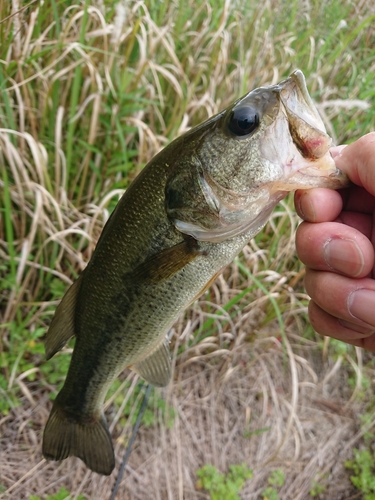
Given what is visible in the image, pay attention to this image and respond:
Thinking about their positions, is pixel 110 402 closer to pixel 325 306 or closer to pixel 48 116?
pixel 325 306

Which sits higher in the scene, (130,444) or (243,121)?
(243,121)

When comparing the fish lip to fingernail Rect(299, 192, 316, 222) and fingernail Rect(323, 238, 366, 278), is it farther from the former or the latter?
fingernail Rect(323, 238, 366, 278)

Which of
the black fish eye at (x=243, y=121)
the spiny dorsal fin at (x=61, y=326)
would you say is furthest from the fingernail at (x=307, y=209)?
the spiny dorsal fin at (x=61, y=326)

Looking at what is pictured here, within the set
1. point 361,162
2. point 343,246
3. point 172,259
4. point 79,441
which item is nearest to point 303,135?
point 361,162

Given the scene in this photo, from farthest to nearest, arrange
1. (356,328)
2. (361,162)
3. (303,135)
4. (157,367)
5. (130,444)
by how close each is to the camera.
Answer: (130,444) → (157,367) → (356,328) → (361,162) → (303,135)

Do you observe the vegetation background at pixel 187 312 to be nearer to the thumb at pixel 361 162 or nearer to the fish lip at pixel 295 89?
the thumb at pixel 361 162

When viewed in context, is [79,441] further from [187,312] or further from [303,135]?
[303,135]
